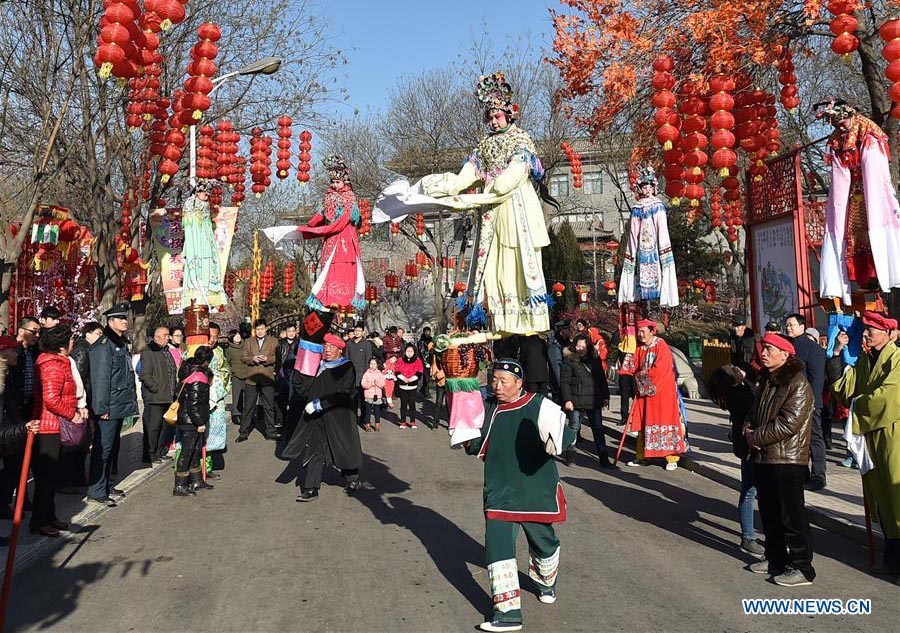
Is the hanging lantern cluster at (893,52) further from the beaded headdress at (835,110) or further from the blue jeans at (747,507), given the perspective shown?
the blue jeans at (747,507)

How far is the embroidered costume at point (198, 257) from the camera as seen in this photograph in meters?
12.4

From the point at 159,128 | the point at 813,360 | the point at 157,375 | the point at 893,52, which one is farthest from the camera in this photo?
the point at 159,128

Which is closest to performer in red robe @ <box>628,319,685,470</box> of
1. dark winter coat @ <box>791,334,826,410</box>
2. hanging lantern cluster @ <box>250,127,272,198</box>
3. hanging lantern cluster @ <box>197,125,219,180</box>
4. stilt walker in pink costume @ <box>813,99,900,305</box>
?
dark winter coat @ <box>791,334,826,410</box>

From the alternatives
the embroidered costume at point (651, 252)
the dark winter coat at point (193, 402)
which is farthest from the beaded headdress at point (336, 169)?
the embroidered costume at point (651, 252)

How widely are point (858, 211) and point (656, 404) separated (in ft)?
11.7

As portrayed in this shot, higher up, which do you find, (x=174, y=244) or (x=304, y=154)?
(x=304, y=154)

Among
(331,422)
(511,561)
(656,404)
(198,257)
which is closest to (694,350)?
(656,404)

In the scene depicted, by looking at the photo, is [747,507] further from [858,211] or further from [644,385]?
[858,211]

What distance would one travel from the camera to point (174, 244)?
42.4 feet

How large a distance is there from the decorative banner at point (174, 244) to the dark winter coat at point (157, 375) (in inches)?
58.0

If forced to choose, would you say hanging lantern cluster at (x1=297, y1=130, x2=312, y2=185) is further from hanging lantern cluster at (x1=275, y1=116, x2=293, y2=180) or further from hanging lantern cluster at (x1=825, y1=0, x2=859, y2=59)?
hanging lantern cluster at (x1=825, y1=0, x2=859, y2=59)

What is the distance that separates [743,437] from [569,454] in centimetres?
551

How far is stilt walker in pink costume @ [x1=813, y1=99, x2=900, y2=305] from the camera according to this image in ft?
29.9

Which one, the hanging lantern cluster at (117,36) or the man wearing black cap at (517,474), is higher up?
A: the hanging lantern cluster at (117,36)
